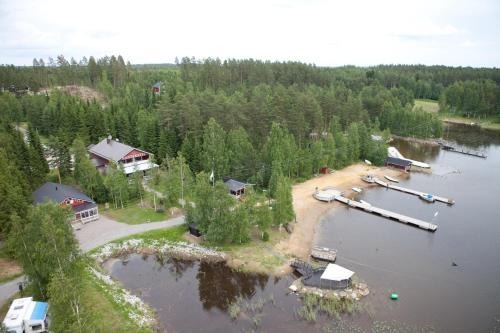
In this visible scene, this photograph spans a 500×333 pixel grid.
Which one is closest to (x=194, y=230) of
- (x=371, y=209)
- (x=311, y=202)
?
(x=311, y=202)

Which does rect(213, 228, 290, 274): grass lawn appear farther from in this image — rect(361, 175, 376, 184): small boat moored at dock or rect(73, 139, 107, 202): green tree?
rect(361, 175, 376, 184): small boat moored at dock

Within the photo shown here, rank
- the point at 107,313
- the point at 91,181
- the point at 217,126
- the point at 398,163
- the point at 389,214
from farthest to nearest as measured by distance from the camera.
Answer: the point at 398,163 < the point at 217,126 < the point at 389,214 < the point at 91,181 < the point at 107,313

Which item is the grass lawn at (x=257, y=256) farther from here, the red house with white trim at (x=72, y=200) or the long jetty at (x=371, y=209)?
the red house with white trim at (x=72, y=200)

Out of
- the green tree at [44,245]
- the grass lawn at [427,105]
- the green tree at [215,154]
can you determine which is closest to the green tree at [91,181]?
the green tree at [215,154]

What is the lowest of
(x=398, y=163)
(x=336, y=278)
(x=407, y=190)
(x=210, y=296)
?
(x=210, y=296)

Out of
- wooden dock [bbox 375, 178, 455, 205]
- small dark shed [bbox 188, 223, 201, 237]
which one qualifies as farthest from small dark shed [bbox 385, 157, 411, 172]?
small dark shed [bbox 188, 223, 201, 237]

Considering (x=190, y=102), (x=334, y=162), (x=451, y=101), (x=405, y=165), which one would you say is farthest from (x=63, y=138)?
(x=451, y=101)

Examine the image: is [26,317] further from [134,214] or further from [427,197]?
[427,197]
